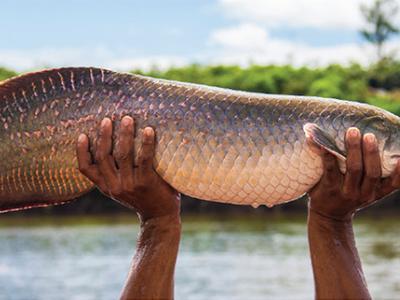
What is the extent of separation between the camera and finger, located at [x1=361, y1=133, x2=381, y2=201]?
2.71m

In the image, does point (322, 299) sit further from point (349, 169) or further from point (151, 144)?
point (151, 144)

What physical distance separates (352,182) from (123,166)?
2.11ft

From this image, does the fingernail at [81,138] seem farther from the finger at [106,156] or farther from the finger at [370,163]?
the finger at [370,163]

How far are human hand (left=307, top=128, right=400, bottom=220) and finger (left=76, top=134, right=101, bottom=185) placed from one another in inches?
24.3

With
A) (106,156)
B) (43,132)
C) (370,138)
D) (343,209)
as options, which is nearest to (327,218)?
(343,209)

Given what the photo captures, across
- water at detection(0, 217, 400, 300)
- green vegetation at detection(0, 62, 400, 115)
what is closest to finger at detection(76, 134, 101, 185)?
water at detection(0, 217, 400, 300)

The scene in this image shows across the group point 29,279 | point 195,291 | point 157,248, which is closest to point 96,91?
point 157,248

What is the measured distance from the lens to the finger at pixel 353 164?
2713 mm

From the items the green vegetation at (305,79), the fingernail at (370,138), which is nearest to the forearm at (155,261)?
the fingernail at (370,138)

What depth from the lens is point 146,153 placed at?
9.15 feet

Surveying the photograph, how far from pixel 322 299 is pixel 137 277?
53cm

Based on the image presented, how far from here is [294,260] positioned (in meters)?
19.7

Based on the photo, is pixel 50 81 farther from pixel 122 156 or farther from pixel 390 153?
pixel 390 153

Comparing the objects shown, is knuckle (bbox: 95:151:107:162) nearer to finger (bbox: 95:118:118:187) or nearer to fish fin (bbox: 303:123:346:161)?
finger (bbox: 95:118:118:187)
